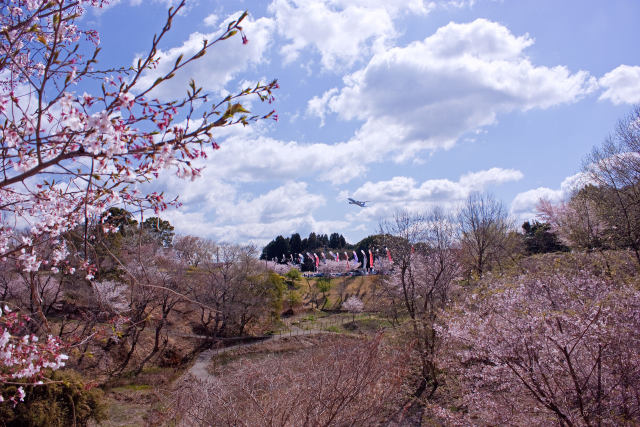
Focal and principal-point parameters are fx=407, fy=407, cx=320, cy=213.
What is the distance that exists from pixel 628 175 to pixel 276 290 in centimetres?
2034

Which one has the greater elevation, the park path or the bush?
the bush

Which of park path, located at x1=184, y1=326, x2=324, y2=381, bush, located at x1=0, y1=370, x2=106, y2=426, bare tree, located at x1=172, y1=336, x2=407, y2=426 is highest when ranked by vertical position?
bare tree, located at x1=172, y1=336, x2=407, y2=426

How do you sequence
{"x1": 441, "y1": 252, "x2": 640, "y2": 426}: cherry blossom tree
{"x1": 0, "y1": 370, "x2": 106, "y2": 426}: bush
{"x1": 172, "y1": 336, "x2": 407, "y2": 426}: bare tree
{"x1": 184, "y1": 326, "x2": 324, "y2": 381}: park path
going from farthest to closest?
{"x1": 184, "y1": 326, "x2": 324, "y2": 381}: park path < {"x1": 0, "y1": 370, "x2": 106, "y2": 426}: bush < {"x1": 172, "y1": 336, "x2": 407, "y2": 426}: bare tree < {"x1": 441, "y1": 252, "x2": 640, "y2": 426}: cherry blossom tree

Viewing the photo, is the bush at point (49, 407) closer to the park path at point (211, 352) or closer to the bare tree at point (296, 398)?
the bare tree at point (296, 398)

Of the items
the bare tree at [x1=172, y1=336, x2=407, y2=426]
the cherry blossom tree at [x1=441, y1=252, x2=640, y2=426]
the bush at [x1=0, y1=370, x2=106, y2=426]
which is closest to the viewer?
the cherry blossom tree at [x1=441, y1=252, x2=640, y2=426]

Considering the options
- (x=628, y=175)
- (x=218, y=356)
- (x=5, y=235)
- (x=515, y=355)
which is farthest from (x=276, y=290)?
(x=5, y=235)

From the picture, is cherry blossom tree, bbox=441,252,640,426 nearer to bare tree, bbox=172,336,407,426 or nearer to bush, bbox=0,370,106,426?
bare tree, bbox=172,336,407,426

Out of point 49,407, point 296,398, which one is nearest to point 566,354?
point 296,398

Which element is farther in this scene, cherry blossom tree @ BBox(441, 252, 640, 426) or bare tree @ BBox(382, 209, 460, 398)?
bare tree @ BBox(382, 209, 460, 398)

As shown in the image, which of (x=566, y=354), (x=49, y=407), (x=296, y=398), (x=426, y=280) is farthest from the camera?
(x=426, y=280)

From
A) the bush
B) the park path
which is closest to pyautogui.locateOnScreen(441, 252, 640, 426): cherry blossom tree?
the bush

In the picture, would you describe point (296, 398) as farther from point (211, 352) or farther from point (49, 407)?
point (211, 352)

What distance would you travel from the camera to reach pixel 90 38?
3275 mm

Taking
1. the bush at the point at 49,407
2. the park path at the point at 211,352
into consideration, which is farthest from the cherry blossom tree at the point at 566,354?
the park path at the point at 211,352
